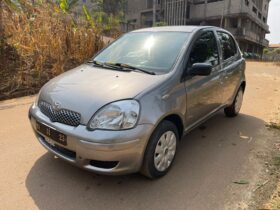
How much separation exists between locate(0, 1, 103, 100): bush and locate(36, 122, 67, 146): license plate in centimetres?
396

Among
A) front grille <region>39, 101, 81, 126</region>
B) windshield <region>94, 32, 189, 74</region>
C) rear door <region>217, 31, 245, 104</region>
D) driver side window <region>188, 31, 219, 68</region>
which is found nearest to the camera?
front grille <region>39, 101, 81, 126</region>

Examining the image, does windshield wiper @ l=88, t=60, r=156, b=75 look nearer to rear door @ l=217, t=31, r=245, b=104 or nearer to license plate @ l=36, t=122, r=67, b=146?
license plate @ l=36, t=122, r=67, b=146

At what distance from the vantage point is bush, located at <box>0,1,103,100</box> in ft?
22.6

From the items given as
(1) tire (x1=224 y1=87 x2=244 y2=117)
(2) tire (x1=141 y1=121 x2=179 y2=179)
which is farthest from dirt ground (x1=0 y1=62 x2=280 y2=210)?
(1) tire (x1=224 y1=87 x2=244 y2=117)

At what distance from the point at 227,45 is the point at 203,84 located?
1612 mm

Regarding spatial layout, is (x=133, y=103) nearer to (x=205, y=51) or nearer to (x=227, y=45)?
(x=205, y=51)

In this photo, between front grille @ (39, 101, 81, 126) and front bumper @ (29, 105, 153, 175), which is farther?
front grille @ (39, 101, 81, 126)

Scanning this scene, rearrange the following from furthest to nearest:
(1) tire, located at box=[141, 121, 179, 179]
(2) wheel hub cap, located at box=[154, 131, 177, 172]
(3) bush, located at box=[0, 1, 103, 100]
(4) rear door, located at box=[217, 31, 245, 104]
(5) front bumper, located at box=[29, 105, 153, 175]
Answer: (3) bush, located at box=[0, 1, 103, 100] < (4) rear door, located at box=[217, 31, 245, 104] < (2) wheel hub cap, located at box=[154, 131, 177, 172] < (1) tire, located at box=[141, 121, 179, 179] < (5) front bumper, located at box=[29, 105, 153, 175]

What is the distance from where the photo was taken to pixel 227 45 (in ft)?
16.0

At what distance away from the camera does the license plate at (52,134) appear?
8.79ft

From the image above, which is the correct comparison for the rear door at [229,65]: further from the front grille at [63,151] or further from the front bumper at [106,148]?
the front grille at [63,151]

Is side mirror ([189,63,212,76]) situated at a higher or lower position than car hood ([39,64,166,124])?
higher

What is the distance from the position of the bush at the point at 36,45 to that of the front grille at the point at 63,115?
4055 millimetres

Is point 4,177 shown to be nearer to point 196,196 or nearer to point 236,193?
point 196,196
